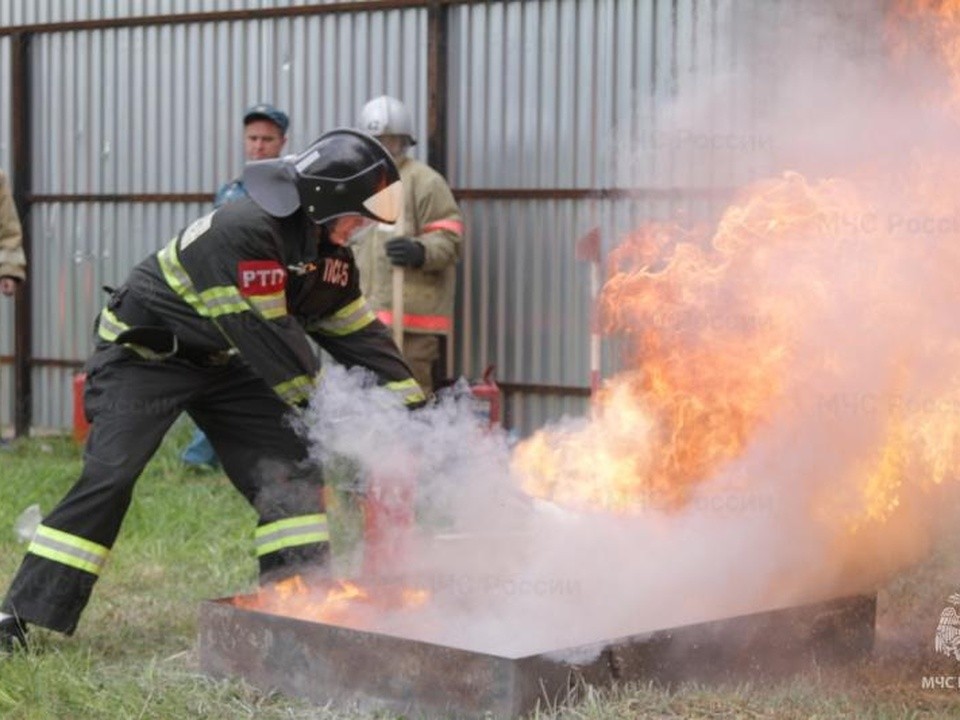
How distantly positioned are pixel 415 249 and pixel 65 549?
153 inches

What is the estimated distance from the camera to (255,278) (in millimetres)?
6027

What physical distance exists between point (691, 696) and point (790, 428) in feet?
4.20

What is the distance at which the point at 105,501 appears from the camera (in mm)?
6379

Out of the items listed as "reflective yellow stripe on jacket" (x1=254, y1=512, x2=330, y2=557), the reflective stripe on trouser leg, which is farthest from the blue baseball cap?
"reflective yellow stripe on jacket" (x1=254, y1=512, x2=330, y2=557)

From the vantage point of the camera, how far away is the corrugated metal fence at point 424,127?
10.2 m

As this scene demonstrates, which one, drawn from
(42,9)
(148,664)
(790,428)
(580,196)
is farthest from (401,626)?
(42,9)

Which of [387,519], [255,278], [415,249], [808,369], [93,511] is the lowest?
[387,519]

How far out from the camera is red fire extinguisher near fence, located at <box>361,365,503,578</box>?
6.45 m

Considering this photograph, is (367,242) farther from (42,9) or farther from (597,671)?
(597,671)

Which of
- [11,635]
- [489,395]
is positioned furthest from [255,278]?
[489,395]

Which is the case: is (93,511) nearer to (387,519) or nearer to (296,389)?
(296,389)

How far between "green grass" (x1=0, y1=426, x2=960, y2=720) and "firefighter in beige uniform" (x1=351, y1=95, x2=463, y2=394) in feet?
5.08

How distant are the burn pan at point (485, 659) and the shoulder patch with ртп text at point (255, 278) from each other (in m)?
1.04

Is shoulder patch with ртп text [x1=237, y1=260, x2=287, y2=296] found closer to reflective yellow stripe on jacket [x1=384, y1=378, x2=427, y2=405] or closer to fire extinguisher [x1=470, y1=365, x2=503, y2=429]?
reflective yellow stripe on jacket [x1=384, y1=378, x2=427, y2=405]
